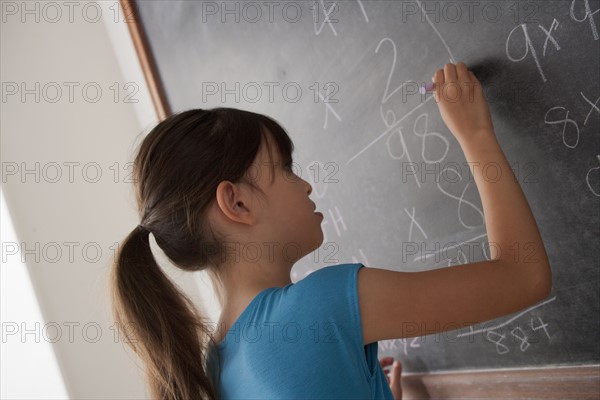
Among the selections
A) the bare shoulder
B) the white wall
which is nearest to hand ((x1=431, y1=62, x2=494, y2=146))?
the bare shoulder

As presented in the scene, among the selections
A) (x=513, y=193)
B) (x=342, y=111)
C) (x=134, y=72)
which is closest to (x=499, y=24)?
(x=513, y=193)

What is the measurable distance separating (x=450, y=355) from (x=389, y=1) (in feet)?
1.81

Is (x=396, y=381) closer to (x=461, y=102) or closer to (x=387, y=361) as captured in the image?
(x=387, y=361)

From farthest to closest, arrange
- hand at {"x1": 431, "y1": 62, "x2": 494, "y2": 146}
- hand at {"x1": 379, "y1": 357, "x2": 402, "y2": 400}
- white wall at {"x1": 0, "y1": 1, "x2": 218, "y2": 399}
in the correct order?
white wall at {"x1": 0, "y1": 1, "x2": 218, "y2": 399}, hand at {"x1": 379, "y1": 357, "x2": 402, "y2": 400}, hand at {"x1": 431, "y1": 62, "x2": 494, "y2": 146}

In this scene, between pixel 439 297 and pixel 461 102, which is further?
pixel 461 102

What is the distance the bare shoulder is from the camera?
69 cm

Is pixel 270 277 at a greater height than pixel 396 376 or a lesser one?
greater

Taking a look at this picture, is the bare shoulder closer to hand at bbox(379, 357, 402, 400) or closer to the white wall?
hand at bbox(379, 357, 402, 400)

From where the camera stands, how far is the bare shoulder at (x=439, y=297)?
689 mm

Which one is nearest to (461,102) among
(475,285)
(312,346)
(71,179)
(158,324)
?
(475,285)

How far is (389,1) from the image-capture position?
93 cm

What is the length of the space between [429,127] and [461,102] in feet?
0.35

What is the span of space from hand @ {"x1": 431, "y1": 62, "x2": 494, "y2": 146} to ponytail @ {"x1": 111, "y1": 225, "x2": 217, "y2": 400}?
43 centimetres

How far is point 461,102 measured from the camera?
828mm
